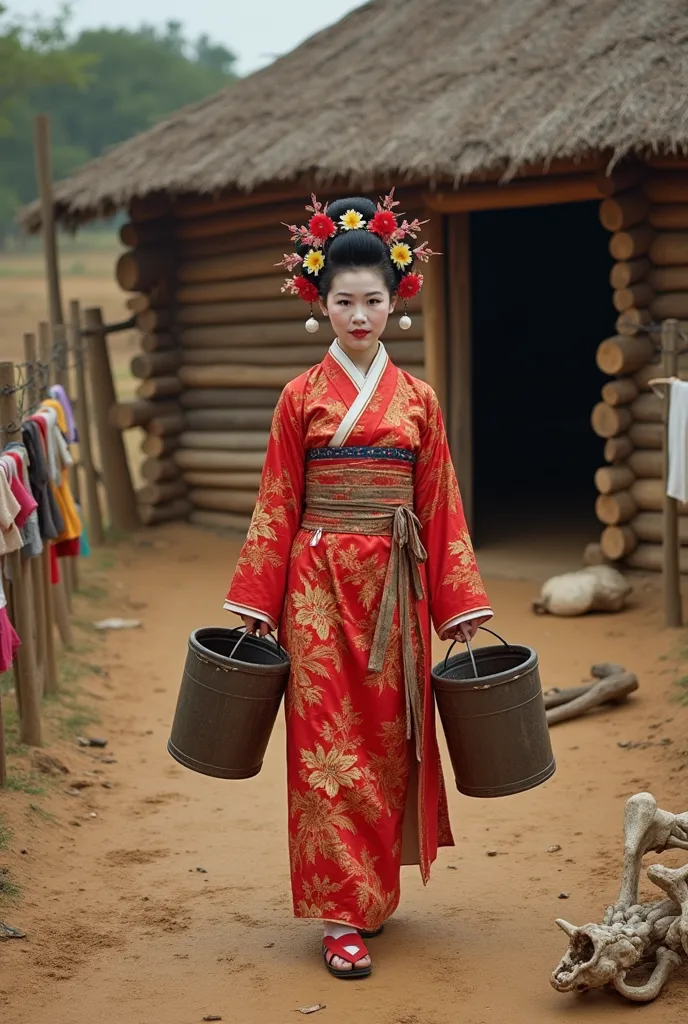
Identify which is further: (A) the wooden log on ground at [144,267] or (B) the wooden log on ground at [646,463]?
(A) the wooden log on ground at [144,267]

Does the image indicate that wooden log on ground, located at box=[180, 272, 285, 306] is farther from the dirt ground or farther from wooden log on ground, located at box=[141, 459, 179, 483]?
the dirt ground

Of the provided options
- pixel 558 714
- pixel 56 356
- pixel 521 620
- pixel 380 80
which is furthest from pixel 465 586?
pixel 380 80

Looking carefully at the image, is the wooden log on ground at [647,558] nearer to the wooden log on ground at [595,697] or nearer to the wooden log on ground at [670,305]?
the wooden log on ground at [670,305]

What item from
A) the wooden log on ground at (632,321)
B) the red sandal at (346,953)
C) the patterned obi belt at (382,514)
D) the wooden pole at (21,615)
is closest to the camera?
the red sandal at (346,953)

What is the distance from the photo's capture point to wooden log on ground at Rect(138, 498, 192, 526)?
1181 cm

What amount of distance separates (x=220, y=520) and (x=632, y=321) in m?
4.30

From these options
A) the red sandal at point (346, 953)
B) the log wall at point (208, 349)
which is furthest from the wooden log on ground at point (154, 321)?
the red sandal at point (346, 953)

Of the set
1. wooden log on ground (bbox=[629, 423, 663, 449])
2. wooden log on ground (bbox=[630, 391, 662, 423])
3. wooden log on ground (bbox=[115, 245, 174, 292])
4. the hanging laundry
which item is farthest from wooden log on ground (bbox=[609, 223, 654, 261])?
wooden log on ground (bbox=[115, 245, 174, 292])

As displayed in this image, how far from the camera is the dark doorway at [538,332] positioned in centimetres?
1505

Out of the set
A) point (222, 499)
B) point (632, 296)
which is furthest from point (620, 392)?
point (222, 499)

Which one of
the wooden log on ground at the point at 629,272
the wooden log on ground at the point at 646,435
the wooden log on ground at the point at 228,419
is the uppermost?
the wooden log on ground at the point at 629,272

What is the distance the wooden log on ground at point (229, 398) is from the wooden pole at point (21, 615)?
5.52 metres

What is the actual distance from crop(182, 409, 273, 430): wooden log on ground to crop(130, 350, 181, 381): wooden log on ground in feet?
1.46

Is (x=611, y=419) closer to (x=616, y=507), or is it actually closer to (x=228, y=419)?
(x=616, y=507)
